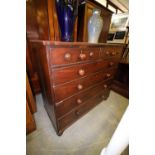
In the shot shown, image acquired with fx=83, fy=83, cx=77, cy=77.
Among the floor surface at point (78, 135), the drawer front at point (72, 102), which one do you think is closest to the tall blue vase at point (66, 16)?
the drawer front at point (72, 102)

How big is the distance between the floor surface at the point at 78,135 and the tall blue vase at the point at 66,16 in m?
1.13

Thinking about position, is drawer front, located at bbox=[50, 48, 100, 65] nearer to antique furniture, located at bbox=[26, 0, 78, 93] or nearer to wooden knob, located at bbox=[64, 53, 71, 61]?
wooden knob, located at bbox=[64, 53, 71, 61]

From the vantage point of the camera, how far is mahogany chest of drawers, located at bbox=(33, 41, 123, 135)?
2.11 ft

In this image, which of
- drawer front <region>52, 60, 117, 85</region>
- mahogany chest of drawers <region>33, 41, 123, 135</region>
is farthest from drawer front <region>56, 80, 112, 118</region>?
drawer front <region>52, 60, 117, 85</region>


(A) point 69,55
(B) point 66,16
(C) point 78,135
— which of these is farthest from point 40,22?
→ (C) point 78,135

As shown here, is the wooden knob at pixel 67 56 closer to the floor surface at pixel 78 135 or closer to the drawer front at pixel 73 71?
the drawer front at pixel 73 71

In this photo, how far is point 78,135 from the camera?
3.43 feet

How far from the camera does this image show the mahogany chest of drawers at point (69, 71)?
0.64 metres

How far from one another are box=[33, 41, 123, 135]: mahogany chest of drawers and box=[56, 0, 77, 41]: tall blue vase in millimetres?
241

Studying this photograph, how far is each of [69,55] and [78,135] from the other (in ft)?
3.22

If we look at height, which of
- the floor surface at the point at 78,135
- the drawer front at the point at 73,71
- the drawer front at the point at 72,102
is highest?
the drawer front at the point at 73,71

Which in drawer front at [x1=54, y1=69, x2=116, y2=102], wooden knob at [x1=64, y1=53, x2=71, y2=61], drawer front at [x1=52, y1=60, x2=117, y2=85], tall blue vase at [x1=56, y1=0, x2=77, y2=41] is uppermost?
tall blue vase at [x1=56, y1=0, x2=77, y2=41]
